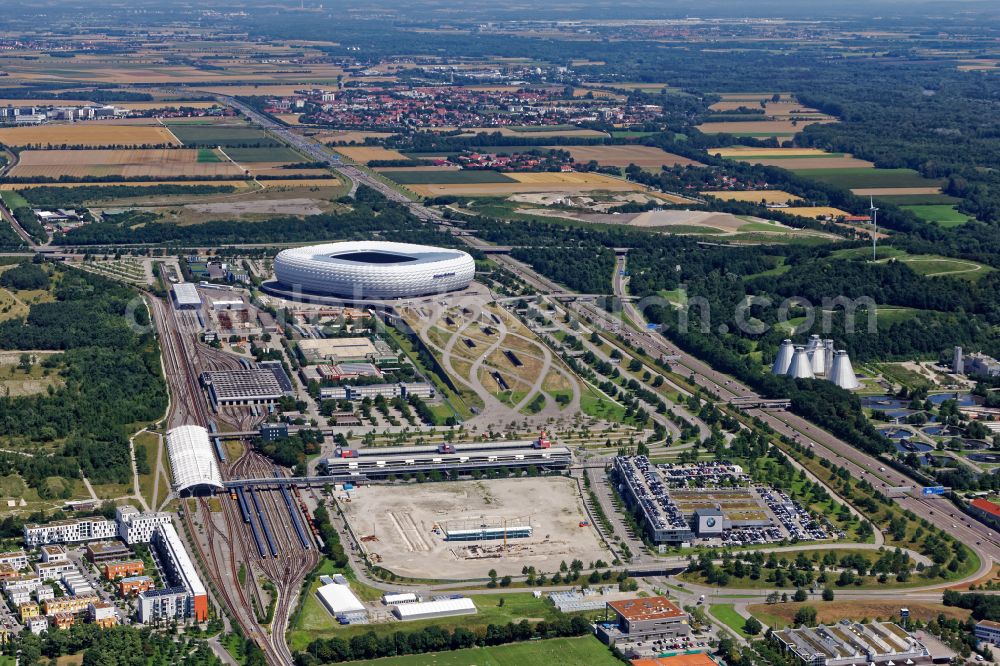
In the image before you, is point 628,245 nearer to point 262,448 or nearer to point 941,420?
point 941,420

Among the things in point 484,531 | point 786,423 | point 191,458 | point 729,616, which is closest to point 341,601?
point 484,531

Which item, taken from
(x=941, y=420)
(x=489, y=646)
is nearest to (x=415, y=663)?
(x=489, y=646)

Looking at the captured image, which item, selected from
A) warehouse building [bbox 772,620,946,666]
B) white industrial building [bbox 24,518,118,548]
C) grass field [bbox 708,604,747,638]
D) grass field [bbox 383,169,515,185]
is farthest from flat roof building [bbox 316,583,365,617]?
grass field [bbox 383,169,515,185]

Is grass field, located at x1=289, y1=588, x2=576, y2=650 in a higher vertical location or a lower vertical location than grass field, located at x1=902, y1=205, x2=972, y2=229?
higher

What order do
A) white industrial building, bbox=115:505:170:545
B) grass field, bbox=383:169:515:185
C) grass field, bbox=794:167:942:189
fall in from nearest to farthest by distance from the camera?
white industrial building, bbox=115:505:170:545, grass field, bbox=383:169:515:185, grass field, bbox=794:167:942:189

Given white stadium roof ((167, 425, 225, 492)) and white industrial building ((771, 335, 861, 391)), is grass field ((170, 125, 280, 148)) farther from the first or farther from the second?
white stadium roof ((167, 425, 225, 492))

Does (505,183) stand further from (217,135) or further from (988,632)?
(988,632)
